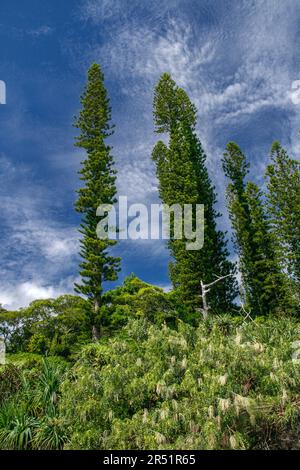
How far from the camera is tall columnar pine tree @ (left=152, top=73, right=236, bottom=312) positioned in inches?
831

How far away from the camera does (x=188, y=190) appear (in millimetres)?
22875

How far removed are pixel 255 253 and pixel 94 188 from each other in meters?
10.4

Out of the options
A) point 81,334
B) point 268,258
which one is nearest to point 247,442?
point 81,334

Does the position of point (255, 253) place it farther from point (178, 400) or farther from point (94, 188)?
point (178, 400)

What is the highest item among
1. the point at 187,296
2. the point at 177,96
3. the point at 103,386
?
the point at 177,96

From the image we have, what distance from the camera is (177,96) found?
2711 cm

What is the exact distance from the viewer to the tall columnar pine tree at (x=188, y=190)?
2111cm

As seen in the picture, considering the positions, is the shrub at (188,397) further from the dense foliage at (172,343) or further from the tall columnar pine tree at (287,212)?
the tall columnar pine tree at (287,212)

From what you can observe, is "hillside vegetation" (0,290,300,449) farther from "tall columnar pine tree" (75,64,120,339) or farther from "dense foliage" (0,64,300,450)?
"tall columnar pine tree" (75,64,120,339)

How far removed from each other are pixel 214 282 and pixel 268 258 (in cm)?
475

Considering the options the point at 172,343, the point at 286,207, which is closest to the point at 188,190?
the point at 286,207

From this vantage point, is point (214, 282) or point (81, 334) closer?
point (81, 334)
